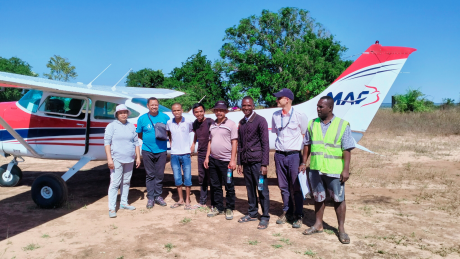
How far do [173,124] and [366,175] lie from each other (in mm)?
5763

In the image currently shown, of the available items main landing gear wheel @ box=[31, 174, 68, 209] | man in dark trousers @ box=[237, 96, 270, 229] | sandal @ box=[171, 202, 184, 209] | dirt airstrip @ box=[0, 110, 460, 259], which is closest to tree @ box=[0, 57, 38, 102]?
dirt airstrip @ box=[0, 110, 460, 259]

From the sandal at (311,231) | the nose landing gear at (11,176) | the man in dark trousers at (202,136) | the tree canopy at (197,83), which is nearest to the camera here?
the sandal at (311,231)

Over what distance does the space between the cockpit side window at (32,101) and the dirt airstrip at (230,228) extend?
6.28ft

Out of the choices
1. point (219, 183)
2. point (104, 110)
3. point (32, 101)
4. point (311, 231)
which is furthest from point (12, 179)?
point (311, 231)

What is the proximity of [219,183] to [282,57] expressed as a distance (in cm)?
1751

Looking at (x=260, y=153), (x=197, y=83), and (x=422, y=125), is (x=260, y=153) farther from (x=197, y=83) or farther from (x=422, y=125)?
(x=197, y=83)

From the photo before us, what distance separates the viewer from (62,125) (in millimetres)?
6707

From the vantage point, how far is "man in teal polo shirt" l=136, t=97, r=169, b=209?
6.01 meters

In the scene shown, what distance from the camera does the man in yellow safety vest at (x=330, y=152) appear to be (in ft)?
14.3

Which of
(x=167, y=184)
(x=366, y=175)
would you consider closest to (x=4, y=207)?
(x=167, y=184)

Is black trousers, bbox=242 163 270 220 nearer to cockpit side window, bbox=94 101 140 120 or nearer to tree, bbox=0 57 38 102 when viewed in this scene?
cockpit side window, bbox=94 101 140 120

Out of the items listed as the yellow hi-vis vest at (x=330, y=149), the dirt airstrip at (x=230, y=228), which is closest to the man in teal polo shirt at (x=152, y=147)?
the dirt airstrip at (x=230, y=228)

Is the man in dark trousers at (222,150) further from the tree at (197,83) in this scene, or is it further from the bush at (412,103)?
the bush at (412,103)

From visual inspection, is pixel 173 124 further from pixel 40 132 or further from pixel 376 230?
pixel 376 230
